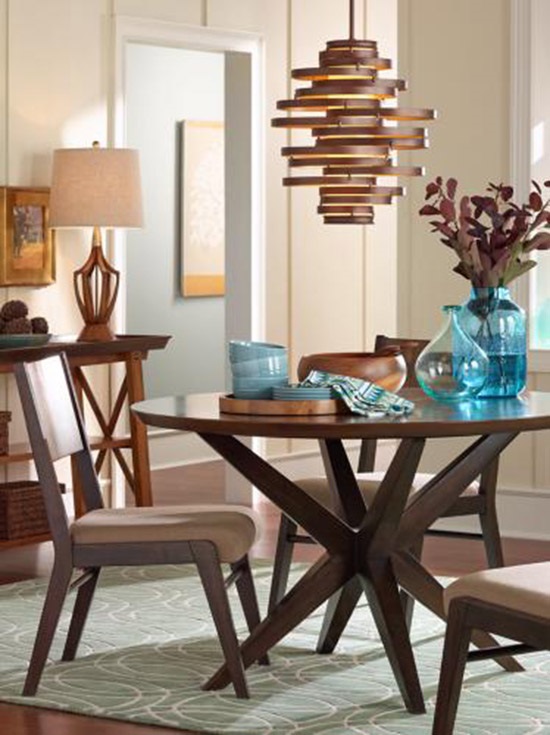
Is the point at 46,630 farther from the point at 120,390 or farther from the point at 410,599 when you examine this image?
the point at 120,390

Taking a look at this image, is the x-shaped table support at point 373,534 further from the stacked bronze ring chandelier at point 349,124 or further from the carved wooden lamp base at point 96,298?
the carved wooden lamp base at point 96,298

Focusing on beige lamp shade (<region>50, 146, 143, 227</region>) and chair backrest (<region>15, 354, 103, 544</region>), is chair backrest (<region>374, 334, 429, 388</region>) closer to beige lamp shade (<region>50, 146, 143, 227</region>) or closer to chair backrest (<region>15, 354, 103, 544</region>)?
chair backrest (<region>15, 354, 103, 544</region>)

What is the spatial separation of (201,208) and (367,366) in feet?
18.8

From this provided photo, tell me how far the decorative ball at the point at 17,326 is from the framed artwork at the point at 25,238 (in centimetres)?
41

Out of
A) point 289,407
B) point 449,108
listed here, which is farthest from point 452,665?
point 449,108

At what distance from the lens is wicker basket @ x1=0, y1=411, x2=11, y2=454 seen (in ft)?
21.0

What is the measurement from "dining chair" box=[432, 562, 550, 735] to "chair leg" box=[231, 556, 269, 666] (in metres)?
1.02

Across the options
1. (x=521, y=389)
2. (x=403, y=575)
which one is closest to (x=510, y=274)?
(x=521, y=389)

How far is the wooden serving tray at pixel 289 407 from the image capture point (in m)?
4.07

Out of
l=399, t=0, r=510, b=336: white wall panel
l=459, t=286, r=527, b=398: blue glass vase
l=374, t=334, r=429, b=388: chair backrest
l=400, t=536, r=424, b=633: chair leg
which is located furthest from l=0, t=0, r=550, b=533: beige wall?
l=459, t=286, r=527, b=398: blue glass vase

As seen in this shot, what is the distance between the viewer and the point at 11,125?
275 inches

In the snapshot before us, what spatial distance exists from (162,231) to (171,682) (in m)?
5.60

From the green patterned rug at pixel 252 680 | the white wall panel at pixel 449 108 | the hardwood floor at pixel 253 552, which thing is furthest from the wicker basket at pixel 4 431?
the white wall panel at pixel 449 108

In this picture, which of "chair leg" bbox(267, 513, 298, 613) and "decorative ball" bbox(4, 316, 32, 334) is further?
"decorative ball" bbox(4, 316, 32, 334)
